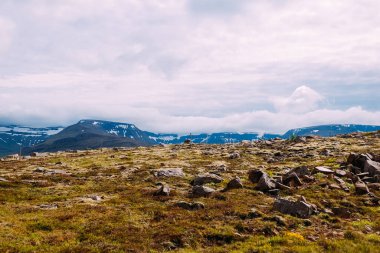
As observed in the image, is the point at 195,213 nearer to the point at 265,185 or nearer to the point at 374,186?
the point at 265,185

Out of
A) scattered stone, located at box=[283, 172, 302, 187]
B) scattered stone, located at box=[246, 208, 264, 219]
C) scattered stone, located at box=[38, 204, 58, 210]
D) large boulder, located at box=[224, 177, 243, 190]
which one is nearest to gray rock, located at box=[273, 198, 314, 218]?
scattered stone, located at box=[246, 208, 264, 219]

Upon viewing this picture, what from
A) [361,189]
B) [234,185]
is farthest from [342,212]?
[234,185]

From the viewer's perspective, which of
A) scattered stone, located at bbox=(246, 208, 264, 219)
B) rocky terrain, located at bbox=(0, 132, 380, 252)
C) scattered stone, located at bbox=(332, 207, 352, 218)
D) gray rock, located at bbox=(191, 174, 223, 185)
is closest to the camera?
rocky terrain, located at bbox=(0, 132, 380, 252)

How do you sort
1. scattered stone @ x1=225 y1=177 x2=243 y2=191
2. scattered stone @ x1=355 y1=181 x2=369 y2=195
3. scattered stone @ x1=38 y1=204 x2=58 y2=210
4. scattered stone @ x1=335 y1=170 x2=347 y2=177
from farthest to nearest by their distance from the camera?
scattered stone @ x1=335 y1=170 x2=347 y2=177 < scattered stone @ x1=225 y1=177 x2=243 y2=191 < scattered stone @ x1=355 y1=181 x2=369 y2=195 < scattered stone @ x1=38 y1=204 x2=58 y2=210

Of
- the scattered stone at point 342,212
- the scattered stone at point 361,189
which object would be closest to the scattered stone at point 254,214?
Answer: the scattered stone at point 342,212

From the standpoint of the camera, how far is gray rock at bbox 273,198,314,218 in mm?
29469

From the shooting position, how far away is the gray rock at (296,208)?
2947 centimetres

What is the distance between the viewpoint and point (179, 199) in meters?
34.8

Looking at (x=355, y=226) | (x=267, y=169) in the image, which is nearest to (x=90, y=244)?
(x=355, y=226)

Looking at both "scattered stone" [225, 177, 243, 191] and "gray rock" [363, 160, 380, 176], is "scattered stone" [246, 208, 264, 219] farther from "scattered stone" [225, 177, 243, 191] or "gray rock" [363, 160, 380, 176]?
"gray rock" [363, 160, 380, 176]

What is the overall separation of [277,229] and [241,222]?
2753 mm

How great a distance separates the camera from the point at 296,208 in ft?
97.8

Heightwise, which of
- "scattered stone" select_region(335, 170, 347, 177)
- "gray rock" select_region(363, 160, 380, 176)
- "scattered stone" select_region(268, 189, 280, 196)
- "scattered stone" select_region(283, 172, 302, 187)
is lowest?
"scattered stone" select_region(268, 189, 280, 196)

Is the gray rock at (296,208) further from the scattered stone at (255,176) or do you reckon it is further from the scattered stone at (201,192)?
the scattered stone at (255,176)
